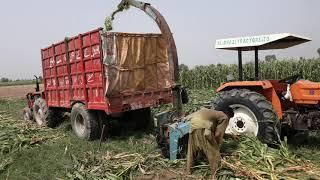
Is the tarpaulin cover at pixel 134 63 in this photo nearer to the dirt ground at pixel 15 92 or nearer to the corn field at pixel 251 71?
the corn field at pixel 251 71

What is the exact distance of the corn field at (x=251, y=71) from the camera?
21.5 meters

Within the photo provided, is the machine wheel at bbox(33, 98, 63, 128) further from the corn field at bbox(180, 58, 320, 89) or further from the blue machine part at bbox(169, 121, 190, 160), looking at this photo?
the corn field at bbox(180, 58, 320, 89)

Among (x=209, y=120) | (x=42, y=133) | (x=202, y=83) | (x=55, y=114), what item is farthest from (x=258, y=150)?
(x=202, y=83)

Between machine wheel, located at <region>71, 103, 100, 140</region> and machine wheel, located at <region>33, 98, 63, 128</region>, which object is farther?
machine wheel, located at <region>33, 98, 63, 128</region>

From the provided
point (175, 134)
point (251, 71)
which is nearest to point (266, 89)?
point (175, 134)

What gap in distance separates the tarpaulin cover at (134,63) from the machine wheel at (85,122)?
1.15 meters

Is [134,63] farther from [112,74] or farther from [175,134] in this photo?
[175,134]

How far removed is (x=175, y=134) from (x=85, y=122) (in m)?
3.76

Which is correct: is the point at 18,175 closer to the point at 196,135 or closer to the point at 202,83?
the point at 196,135

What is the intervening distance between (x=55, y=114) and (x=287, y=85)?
800cm

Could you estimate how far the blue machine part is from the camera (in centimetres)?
696

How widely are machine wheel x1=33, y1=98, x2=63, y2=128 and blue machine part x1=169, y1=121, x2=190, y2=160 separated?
6796 millimetres

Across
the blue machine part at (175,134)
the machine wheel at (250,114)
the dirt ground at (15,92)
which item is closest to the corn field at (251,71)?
the machine wheel at (250,114)

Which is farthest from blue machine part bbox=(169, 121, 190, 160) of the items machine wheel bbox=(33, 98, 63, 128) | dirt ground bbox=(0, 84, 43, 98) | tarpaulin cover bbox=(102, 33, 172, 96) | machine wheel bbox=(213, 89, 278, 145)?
dirt ground bbox=(0, 84, 43, 98)
